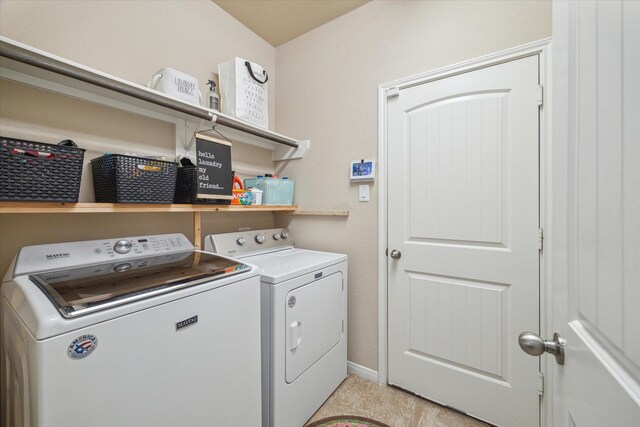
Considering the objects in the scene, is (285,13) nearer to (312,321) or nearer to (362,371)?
(312,321)

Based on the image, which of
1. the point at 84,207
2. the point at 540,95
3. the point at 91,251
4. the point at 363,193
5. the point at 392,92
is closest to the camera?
the point at 84,207

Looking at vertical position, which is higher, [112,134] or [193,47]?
[193,47]

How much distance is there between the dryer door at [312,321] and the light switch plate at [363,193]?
587 mm

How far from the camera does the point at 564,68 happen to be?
0.60 metres

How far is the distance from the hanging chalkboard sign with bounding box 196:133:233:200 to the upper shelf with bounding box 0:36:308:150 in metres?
0.22

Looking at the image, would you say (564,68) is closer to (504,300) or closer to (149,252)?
(504,300)

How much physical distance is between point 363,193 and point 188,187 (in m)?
1.18

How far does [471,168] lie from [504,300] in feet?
2.60

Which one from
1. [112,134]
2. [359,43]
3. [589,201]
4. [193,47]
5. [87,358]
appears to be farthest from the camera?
[359,43]

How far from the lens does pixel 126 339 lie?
87 cm

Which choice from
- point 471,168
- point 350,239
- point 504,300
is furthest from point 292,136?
point 504,300

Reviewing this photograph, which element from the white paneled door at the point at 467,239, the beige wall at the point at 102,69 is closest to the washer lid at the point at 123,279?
the beige wall at the point at 102,69

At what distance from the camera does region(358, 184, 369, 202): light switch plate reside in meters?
2.01

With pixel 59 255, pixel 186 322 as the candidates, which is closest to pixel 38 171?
pixel 59 255
